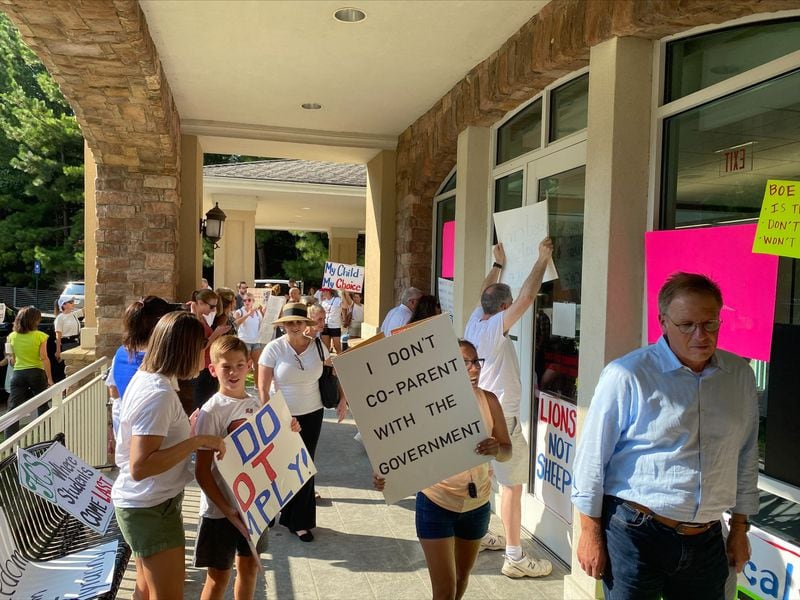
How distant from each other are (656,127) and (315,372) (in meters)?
2.62

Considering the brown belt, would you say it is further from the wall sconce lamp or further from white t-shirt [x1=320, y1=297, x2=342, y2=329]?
white t-shirt [x1=320, y1=297, x2=342, y2=329]

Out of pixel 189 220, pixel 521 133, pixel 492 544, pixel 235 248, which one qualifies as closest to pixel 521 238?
pixel 521 133

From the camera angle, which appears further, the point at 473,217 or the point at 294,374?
the point at 473,217

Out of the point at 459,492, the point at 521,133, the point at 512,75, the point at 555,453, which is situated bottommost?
the point at 555,453

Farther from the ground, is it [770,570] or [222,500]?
[222,500]

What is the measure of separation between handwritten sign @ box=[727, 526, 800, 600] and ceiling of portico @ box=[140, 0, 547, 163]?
10.6ft

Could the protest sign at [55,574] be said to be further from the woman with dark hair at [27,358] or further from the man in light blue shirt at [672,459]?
the woman with dark hair at [27,358]

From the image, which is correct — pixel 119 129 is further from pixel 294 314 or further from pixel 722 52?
pixel 722 52

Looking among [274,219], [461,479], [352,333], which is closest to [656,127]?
[461,479]

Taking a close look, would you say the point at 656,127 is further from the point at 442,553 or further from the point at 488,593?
the point at 488,593

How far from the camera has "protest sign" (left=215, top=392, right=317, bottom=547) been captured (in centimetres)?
259

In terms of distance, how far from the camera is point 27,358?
7.32 m

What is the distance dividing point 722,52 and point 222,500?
3.09 m

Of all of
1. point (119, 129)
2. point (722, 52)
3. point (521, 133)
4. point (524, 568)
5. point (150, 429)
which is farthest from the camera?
point (119, 129)
